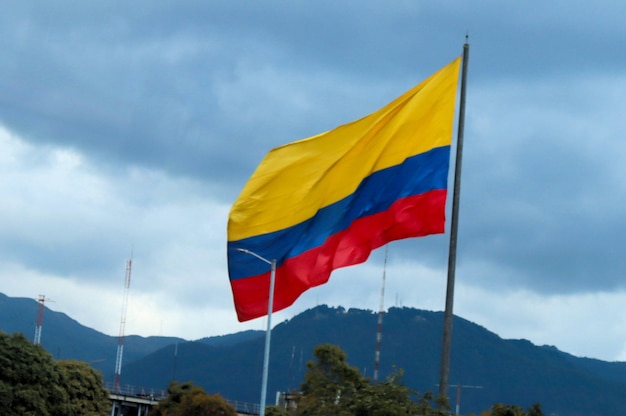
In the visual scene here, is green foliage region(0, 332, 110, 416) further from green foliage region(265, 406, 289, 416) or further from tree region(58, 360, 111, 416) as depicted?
green foliage region(265, 406, 289, 416)

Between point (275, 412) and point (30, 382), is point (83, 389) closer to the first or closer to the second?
point (30, 382)

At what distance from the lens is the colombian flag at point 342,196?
27.3 m

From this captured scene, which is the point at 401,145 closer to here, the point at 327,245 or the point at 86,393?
the point at 327,245

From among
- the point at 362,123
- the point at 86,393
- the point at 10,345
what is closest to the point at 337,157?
the point at 362,123

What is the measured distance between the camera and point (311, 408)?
1183 inches

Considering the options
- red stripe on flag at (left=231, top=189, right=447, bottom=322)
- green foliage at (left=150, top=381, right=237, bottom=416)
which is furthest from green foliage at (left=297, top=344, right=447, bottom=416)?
green foliage at (left=150, top=381, right=237, bottom=416)

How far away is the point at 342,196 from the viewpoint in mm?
28188

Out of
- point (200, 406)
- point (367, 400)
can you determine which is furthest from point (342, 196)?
point (200, 406)

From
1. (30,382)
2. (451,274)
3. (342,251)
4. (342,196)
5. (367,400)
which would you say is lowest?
(367,400)

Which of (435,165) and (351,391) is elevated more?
(435,165)

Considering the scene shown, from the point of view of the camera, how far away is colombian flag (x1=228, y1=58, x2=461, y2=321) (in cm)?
2728

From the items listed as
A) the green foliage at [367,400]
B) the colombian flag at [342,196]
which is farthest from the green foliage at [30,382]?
the colombian flag at [342,196]

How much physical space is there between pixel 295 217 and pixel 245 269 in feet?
5.48

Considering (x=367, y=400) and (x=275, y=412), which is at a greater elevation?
(x=275, y=412)
